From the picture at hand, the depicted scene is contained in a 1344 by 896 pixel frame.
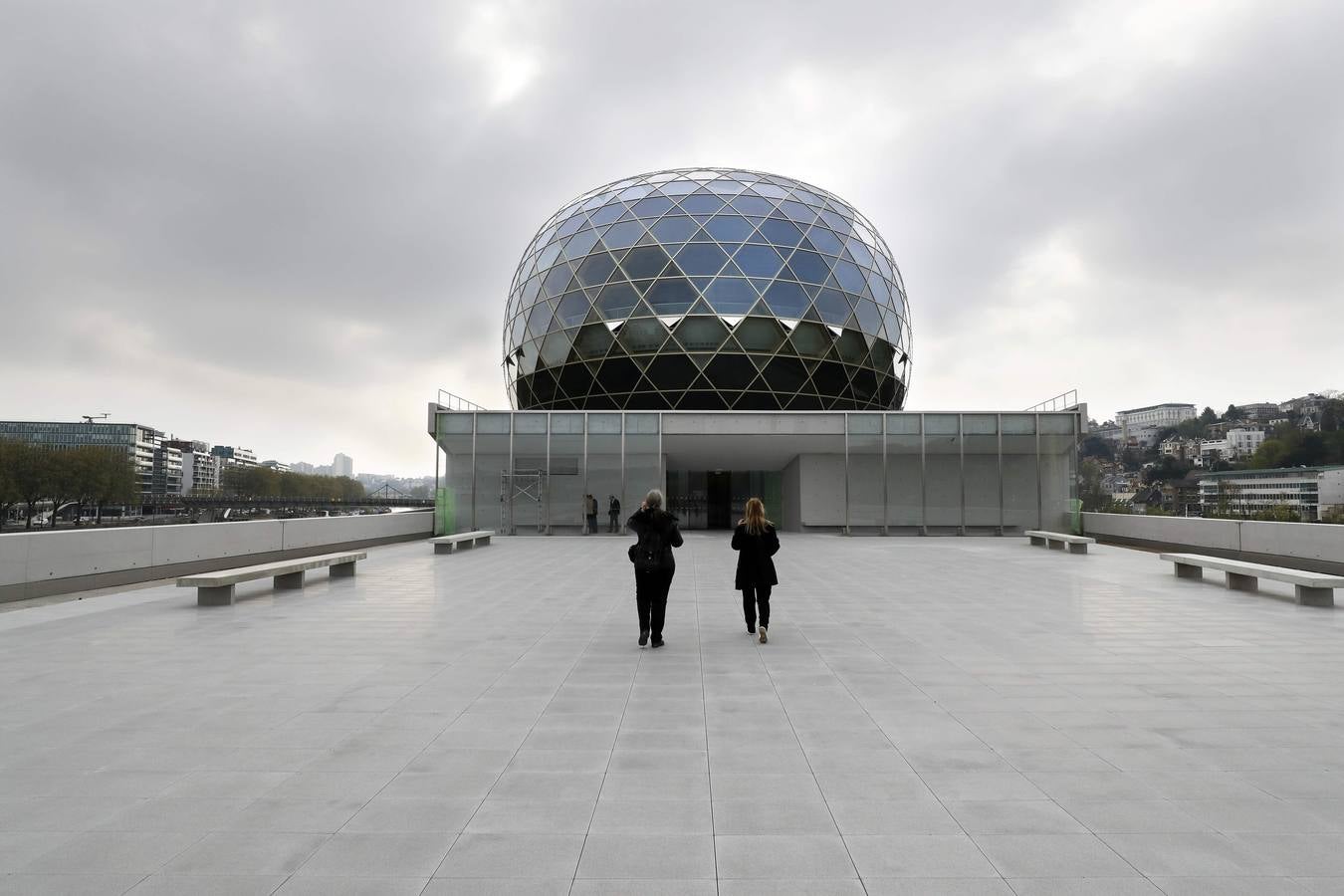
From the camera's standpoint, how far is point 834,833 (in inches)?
130

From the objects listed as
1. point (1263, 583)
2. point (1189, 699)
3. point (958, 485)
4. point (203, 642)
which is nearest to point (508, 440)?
point (958, 485)

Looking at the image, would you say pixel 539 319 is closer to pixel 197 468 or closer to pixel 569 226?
pixel 569 226

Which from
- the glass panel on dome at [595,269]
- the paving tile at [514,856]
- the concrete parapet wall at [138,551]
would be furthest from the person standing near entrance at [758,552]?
the glass panel on dome at [595,269]

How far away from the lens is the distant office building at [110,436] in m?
126

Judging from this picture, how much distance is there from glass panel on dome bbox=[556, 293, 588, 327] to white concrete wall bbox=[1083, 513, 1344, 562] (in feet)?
67.1

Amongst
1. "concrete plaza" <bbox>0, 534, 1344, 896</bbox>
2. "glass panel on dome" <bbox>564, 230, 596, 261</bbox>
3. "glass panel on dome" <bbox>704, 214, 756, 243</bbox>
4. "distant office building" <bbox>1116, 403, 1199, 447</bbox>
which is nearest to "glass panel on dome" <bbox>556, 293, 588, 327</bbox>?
"glass panel on dome" <bbox>564, 230, 596, 261</bbox>

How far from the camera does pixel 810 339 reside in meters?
29.5

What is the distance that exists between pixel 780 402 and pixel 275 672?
24.5 metres

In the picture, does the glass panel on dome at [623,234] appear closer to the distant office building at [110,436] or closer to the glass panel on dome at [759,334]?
the glass panel on dome at [759,334]

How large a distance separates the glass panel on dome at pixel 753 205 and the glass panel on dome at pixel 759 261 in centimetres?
217

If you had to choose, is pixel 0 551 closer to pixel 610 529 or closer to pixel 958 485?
pixel 610 529

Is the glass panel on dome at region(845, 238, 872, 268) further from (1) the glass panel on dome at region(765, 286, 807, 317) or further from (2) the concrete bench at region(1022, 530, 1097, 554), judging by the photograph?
(2) the concrete bench at region(1022, 530, 1097, 554)

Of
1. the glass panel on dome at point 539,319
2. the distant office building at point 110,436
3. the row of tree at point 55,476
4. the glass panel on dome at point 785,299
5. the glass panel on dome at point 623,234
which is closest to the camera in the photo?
the glass panel on dome at point 785,299

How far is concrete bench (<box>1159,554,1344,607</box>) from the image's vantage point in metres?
9.69
